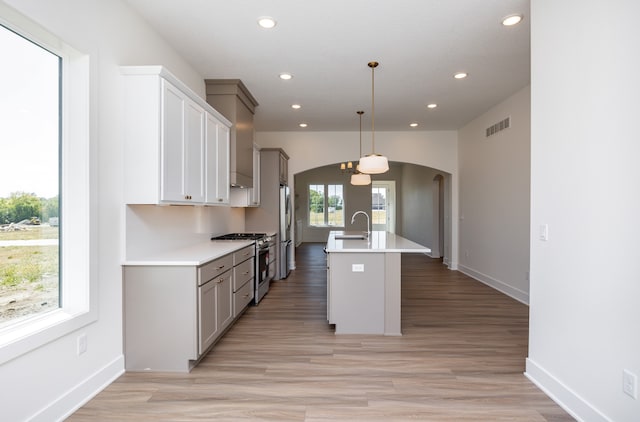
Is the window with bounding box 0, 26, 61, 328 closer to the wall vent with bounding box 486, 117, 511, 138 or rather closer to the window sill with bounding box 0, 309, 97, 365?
the window sill with bounding box 0, 309, 97, 365

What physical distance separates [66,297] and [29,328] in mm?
343

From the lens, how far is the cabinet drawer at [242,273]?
11.7 feet

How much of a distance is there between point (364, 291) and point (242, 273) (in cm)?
138

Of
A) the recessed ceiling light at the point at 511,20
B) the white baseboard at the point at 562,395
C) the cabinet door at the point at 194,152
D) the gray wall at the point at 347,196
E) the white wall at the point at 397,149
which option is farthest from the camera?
the gray wall at the point at 347,196

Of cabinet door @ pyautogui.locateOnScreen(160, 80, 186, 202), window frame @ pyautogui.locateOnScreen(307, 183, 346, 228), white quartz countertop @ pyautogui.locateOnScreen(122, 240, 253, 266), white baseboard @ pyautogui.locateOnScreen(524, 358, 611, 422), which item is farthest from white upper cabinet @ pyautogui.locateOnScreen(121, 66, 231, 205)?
window frame @ pyautogui.locateOnScreen(307, 183, 346, 228)

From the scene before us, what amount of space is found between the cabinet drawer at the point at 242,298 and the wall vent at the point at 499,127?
425cm

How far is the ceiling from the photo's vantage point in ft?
8.96

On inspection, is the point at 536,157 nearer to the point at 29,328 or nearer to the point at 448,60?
the point at 448,60

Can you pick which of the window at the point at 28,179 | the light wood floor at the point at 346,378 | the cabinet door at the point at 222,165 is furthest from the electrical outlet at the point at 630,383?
the cabinet door at the point at 222,165

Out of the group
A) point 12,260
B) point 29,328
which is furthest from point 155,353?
point 12,260

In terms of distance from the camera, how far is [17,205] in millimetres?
1873

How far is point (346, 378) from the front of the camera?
2531 millimetres

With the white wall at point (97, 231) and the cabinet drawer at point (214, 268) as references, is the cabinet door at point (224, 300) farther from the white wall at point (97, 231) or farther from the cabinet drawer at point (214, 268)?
the white wall at point (97, 231)

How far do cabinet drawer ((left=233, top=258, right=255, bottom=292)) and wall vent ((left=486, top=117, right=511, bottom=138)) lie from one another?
13.5 feet
